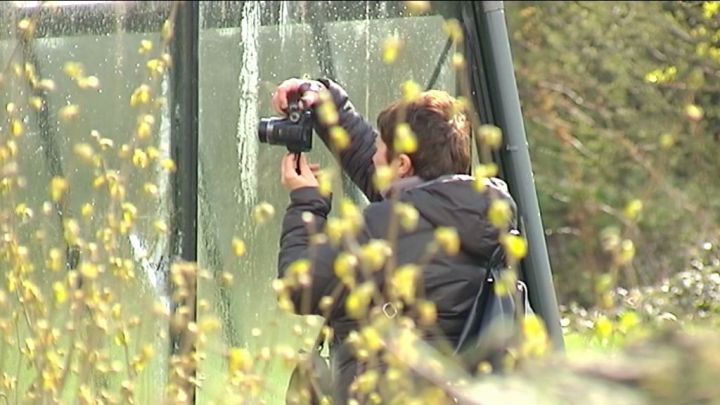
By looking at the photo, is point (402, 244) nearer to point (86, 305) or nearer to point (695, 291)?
point (86, 305)

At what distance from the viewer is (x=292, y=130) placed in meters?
5.05

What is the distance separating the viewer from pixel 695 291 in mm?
9094

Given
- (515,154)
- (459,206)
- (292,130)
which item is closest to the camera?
(459,206)

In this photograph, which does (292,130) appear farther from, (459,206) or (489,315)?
(489,315)

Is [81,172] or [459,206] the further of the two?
[81,172]

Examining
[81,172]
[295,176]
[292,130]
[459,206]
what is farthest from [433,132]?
[81,172]

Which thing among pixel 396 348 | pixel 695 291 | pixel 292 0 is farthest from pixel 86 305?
pixel 695 291

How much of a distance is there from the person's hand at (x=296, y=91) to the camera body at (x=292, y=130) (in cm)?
3

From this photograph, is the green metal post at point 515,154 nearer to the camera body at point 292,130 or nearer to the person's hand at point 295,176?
the camera body at point 292,130

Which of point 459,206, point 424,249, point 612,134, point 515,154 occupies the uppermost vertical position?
point 459,206

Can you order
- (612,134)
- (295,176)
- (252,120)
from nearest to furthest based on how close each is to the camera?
1. (295,176)
2. (252,120)
3. (612,134)

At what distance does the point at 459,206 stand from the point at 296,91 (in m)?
0.71

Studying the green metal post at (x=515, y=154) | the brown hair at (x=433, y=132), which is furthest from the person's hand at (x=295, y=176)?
the green metal post at (x=515, y=154)

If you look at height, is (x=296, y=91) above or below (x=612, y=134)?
above
